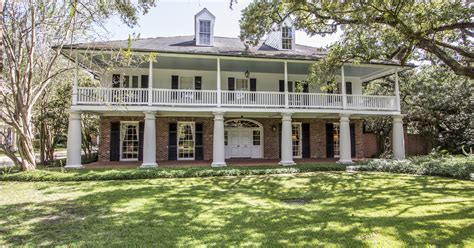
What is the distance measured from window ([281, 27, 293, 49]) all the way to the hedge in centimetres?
832

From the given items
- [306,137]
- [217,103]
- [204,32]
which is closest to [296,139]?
[306,137]

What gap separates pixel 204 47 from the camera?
1605 centimetres

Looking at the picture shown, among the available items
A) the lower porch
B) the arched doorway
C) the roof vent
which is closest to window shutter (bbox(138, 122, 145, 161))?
the lower porch

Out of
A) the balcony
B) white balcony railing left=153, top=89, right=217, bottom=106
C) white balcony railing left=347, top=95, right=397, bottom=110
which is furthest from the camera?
white balcony railing left=347, top=95, right=397, bottom=110

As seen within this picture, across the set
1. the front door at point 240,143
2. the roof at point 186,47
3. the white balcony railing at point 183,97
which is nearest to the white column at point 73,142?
the roof at point 186,47

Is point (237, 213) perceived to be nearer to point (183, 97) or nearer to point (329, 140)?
point (183, 97)

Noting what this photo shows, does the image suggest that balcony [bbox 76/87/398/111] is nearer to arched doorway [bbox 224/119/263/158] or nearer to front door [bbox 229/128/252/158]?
arched doorway [bbox 224/119/263/158]

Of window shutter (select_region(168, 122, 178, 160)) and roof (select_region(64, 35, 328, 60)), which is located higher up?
roof (select_region(64, 35, 328, 60))

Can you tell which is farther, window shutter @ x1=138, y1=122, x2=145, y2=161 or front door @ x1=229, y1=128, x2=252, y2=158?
front door @ x1=229, y1=128, x2=252, y2=158

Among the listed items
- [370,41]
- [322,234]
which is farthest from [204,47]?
[322,234]

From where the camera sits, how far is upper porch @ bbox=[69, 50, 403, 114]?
13.9m

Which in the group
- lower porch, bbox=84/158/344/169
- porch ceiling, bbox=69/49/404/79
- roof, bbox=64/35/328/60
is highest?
roof, bbox=64/35/328/60

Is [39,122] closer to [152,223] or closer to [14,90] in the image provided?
[14,90]

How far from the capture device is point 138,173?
11.6 metres
